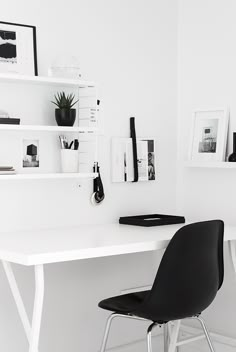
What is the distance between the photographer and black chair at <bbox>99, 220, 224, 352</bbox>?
2836 millimetres

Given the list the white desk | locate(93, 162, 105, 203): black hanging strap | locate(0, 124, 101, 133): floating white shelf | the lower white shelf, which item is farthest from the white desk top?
locate(0, 124, 101, 133): floating white shelf

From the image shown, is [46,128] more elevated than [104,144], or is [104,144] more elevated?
[46,128]

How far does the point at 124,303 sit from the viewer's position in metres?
3.06

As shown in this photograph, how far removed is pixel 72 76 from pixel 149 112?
2.38 ft

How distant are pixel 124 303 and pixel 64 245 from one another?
0.44 metres

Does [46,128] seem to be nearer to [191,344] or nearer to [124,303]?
[124,303]

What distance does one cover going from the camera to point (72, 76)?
339cm

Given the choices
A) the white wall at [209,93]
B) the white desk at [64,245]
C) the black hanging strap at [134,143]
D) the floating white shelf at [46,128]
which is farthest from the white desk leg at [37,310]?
the white wall at [209,93]

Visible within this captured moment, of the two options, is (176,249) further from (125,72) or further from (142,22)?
(142,22)

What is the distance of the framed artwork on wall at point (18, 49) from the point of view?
10.5 feet

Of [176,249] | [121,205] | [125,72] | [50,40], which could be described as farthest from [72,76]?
[176,249]

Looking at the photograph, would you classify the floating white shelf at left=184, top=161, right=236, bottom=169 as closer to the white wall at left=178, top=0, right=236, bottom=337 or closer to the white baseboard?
the white wall at left=178, top=0, right=236, bottom=337

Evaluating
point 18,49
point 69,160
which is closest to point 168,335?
point 69,160

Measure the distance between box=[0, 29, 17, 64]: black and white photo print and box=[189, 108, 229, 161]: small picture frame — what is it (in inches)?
47.4
